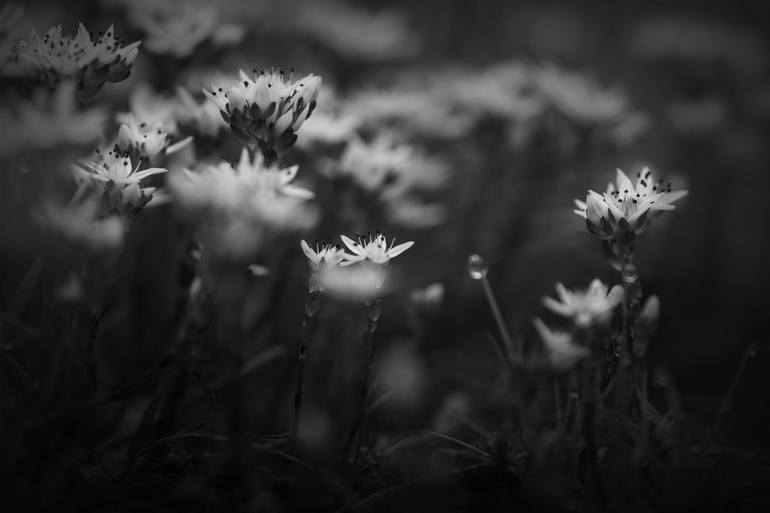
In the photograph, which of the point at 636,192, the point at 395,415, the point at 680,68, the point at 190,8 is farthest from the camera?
the point at 680,68

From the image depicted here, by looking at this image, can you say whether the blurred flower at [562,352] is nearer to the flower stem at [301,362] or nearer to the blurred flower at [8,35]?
the flower stem at [301,362]

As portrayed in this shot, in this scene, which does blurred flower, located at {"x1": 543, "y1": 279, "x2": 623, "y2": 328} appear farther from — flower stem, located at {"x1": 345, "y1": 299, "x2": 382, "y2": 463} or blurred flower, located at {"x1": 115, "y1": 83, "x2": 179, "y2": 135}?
blurred flower, located at {"x1": 115, "y1": 83, "x2": 179, "y2": 135}

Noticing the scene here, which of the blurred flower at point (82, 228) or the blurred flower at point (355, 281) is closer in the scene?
the blurred flower at point (82, 228)

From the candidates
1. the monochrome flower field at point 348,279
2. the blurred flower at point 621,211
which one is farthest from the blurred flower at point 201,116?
the blurred flower at point 621,211

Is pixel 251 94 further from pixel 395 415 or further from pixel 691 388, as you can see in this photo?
pixel 691 388

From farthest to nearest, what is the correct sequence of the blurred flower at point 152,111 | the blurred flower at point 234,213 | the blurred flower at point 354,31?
the blurred flower at point 354,31 → the blurred flower at point 152,111 → the blurred flower at point 234,213

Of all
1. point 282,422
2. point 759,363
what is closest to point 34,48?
point 282,422
